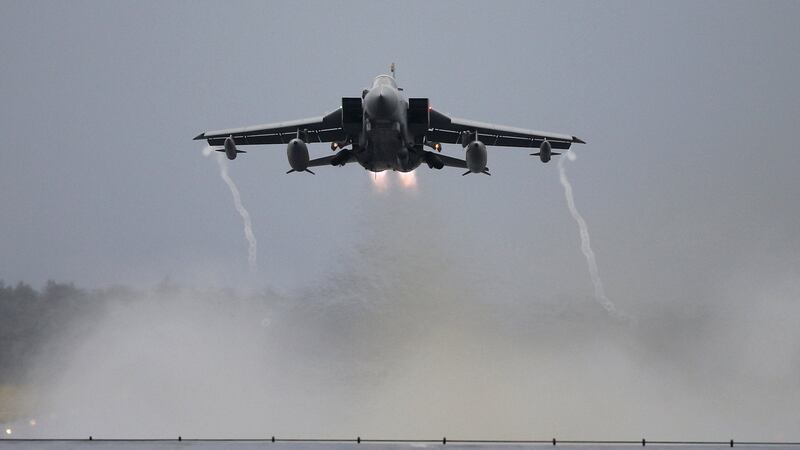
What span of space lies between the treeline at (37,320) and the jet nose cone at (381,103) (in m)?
22.1

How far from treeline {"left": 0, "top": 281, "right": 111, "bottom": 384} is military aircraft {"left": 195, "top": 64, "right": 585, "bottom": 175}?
43.7ft

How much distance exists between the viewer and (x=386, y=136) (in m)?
39.1

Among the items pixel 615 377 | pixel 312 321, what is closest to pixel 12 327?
pixel 312 321

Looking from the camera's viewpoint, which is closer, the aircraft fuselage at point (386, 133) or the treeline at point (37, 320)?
the aircraft fuselage at point (386, 133)

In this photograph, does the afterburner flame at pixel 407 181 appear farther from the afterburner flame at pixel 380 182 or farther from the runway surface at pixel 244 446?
the runway surface at pixel 244 446

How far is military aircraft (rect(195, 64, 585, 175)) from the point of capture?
3859 centimetres

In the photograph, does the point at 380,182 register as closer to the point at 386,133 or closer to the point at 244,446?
the point at 386,133

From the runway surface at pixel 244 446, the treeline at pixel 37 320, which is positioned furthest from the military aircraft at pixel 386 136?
the treeline at pixel 37 320

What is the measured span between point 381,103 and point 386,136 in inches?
89.8

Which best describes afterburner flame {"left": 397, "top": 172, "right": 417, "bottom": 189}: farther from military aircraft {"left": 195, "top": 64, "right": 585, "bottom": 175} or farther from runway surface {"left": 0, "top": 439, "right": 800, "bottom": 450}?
runway surface {"left": 0, "top": 439, "right": 800, "bottom": 450}

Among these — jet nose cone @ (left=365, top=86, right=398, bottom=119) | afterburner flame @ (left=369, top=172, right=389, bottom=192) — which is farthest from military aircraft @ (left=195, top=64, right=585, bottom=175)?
afterburner flame @ (left=369, top=172, right=389, bottom=192)

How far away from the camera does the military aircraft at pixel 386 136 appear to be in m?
38.6

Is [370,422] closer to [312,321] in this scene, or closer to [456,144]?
[312,321]

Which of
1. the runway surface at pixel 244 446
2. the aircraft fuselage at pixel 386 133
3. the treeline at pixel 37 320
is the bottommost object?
the runway surface at pixel 244 446
